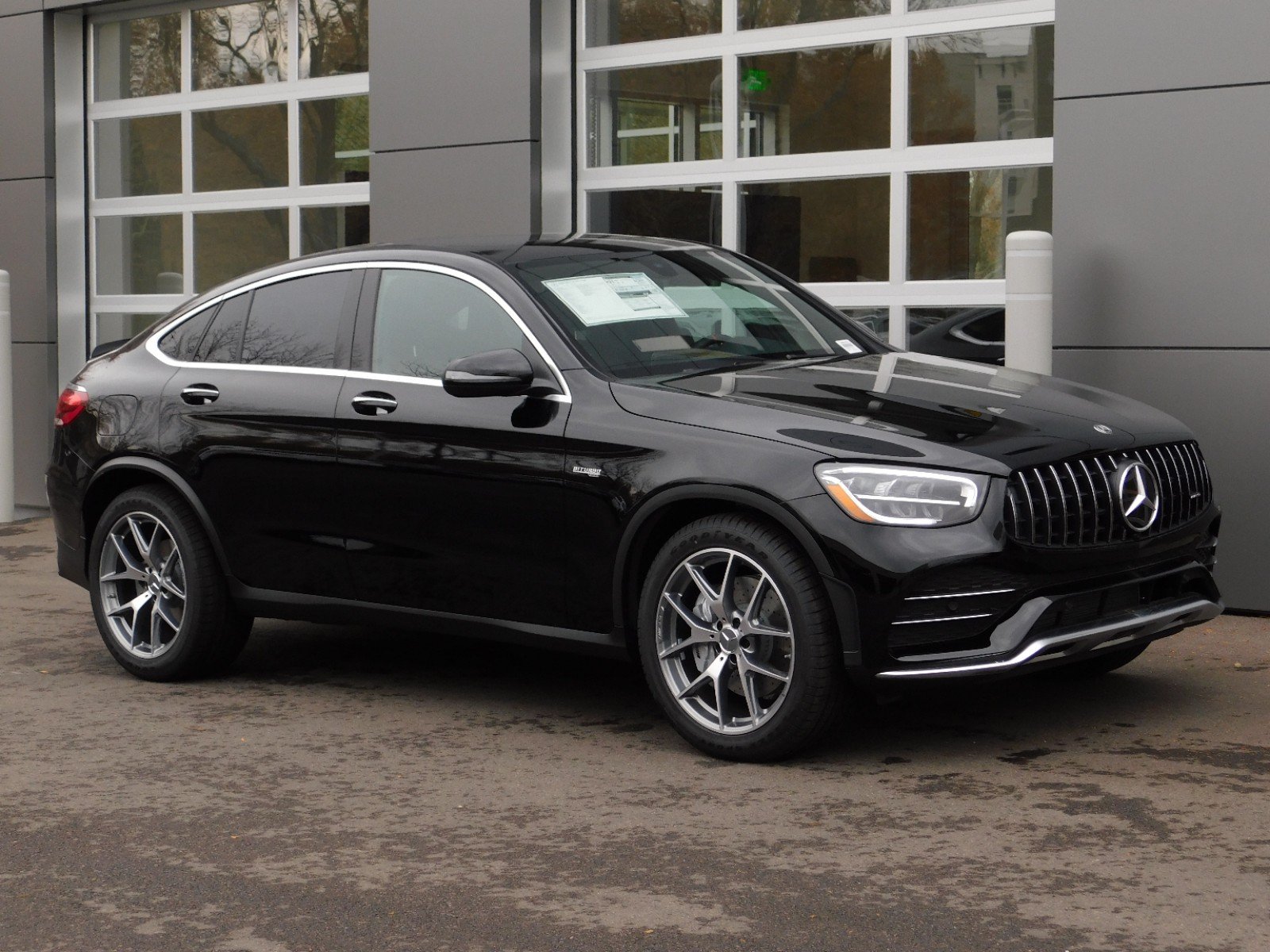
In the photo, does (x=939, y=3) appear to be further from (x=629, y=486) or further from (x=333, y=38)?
(x=629, y=486)

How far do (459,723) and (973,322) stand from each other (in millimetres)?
4565

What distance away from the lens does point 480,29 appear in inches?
456

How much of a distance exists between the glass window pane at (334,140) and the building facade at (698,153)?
25 mm

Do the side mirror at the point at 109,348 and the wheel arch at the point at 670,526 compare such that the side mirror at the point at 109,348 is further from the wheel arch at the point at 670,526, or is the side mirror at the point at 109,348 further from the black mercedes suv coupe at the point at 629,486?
the wheel arch at the point at 670,526

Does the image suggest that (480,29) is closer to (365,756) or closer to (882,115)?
(882,115)

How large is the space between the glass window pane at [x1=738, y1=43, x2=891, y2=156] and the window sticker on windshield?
401 cm

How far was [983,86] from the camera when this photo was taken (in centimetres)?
991

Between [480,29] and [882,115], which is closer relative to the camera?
[882,115]

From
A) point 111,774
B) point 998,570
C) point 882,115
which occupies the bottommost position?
point 111,774

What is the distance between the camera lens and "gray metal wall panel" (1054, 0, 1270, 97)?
855 centimetres

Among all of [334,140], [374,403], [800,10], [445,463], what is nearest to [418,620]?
[445,463]

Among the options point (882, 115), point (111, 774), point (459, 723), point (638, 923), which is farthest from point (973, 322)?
point (638, 923)

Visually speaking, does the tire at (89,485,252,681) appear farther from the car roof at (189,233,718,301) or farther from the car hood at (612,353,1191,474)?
the car hood at (612,353,1191,474)

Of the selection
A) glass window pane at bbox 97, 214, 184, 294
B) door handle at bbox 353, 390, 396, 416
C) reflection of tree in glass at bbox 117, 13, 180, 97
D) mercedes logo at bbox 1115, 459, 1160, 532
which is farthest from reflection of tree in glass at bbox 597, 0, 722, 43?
mercedes logo at bbox 1115, 459, 1160, 532
